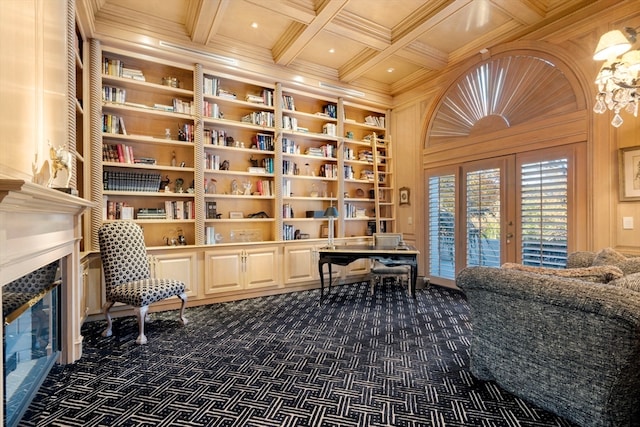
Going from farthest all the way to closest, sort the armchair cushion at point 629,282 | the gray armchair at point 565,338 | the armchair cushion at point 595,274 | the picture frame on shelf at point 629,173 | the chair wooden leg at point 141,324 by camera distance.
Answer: the picture frame on shelf at point 629,173
the chair wooden leg at point 141,324
the armchair cushion at point 595,274
the armchair cushion at point 629,282
the gray armchair at point 565,338

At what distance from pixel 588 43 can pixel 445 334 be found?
3.56 m

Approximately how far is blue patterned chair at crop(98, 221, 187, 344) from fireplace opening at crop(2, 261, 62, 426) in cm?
58

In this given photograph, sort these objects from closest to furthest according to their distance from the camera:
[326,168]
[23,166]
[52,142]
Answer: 1. [23,166]
2. [52,142]
3. [326,168]

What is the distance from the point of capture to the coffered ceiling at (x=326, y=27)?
3547 millimetres

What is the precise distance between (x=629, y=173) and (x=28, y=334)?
5.26 meters

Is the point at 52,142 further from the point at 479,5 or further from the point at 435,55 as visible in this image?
the point at 435,55

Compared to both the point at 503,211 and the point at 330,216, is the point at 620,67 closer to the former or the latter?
the point at 503,211

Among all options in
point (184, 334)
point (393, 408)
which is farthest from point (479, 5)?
point (184, 334)

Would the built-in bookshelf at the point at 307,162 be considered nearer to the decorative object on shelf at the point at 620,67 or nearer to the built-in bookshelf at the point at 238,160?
the built-in bookshelf at the point at 238,160

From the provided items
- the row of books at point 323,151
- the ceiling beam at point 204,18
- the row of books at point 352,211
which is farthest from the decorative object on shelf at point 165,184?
the row of books at point 352,211

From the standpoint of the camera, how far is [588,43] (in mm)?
3467

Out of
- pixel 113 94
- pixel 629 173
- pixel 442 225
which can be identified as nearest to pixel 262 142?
pixel 113 94

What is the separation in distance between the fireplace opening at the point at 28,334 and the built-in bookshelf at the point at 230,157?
163 cm

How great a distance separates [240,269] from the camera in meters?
4.44
